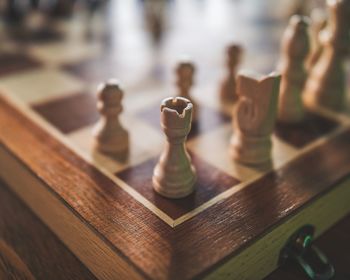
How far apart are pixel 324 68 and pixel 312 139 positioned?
0.23 metres

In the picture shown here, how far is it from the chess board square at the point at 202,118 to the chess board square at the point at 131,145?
3cm

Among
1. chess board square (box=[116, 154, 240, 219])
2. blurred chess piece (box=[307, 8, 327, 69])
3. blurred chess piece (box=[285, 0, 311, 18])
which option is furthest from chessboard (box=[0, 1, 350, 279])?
blurred chess piece (box=[285, 0, 311, 18])

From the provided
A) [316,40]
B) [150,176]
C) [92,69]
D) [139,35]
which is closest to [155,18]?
[139,35]

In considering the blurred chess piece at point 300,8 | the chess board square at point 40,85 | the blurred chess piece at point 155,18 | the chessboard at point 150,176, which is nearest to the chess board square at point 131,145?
the chessboard at point 150,176

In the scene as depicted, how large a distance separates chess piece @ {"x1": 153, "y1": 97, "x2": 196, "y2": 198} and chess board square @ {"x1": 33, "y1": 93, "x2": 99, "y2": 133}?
0.31m

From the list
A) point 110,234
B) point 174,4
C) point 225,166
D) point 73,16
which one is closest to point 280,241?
point 225,166

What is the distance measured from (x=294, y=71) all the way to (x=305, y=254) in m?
0.43

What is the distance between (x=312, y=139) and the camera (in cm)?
97

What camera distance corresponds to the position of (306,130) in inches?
39.7

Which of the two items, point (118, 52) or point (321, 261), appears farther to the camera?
point (118, 52)

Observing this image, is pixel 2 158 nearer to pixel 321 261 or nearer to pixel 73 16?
pixel 321 261

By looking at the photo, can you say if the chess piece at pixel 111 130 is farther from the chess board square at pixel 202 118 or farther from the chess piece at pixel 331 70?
the chess piece at pixel 331 70

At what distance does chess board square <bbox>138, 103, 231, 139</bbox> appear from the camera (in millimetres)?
1008

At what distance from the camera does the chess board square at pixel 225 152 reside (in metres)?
0.86
